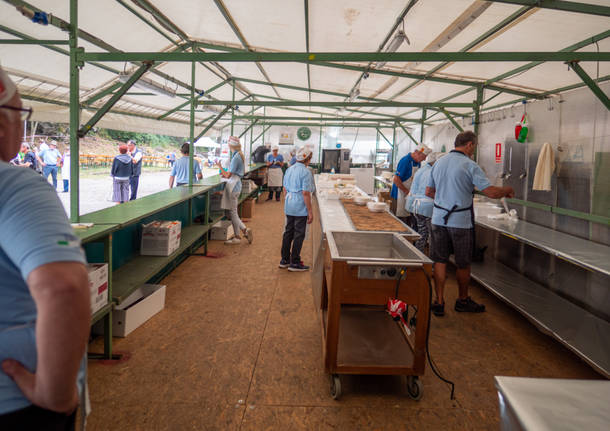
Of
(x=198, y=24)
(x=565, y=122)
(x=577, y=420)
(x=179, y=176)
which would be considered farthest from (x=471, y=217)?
(x=179, y=176)

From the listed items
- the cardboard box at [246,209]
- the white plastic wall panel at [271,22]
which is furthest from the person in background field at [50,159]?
the white plastic wall panel at [271,22]

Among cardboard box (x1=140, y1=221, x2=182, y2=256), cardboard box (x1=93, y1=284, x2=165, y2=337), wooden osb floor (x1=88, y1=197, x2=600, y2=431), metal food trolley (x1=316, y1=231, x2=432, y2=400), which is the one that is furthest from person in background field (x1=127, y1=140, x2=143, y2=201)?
metal food trolley (x1=316, y1=231, x2=432, y2=400)

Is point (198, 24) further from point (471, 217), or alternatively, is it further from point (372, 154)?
point (372, 154)

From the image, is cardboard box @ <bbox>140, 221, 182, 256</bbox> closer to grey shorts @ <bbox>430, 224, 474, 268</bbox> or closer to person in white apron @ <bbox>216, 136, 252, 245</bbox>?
person in white apron @ <bbox>216, 136, 252, 245</bbox>

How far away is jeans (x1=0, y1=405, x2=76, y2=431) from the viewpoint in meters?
0.83

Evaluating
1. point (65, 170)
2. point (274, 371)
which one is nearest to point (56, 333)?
point (274, 371)

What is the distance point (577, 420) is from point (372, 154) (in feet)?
57.6

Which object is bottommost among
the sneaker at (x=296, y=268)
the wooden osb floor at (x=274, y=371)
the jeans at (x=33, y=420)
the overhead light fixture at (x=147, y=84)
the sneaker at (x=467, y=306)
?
the wooden osb floor at (x=274, y=371)

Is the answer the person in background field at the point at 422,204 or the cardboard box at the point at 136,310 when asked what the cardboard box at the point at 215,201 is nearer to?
the cardboard box at the point at 136,310

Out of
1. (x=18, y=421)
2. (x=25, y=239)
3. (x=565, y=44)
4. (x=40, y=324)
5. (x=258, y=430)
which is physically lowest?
(x=258, y=430)

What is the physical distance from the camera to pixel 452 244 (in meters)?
3.99

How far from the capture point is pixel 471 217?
12.6ft

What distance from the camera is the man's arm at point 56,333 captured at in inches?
30.0

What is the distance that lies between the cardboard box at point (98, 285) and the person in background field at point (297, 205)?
268 centimetres
